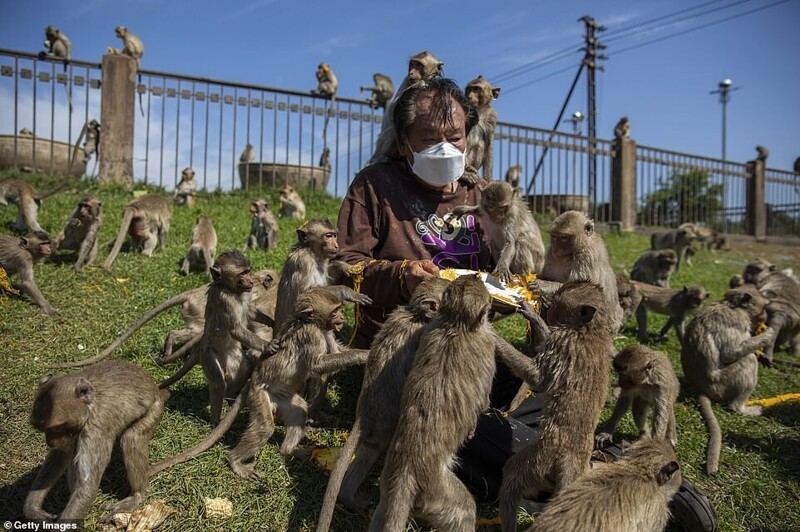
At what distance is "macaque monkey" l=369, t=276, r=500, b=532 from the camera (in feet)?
11.7

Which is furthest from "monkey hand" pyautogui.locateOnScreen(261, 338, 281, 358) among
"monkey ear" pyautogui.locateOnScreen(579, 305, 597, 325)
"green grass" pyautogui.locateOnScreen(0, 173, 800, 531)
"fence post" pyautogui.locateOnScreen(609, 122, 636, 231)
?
"fence post" pyautogui.locateOnScreen(609, 122, 636, 231)

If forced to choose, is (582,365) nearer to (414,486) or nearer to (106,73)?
(414,486)

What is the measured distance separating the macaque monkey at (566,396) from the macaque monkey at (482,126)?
15.3 ft

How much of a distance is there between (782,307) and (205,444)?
26.4 ft

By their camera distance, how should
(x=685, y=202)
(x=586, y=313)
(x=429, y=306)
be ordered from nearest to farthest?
(x=586, y=313) < (x=429, y=306) < (x=685, y=202)

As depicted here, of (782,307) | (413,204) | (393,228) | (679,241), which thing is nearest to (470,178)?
(413,204)

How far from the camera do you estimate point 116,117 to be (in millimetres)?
14438

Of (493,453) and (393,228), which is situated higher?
(393,228)

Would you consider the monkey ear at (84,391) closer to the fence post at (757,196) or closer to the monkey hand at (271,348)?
the monkey hand at (271,348)

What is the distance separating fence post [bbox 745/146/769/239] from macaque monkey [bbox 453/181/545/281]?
23.4 m

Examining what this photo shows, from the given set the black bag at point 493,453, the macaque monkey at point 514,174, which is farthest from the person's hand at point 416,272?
the macaque monkey at point 514,174

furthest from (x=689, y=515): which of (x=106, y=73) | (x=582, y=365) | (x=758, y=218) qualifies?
(x=758, y=218)

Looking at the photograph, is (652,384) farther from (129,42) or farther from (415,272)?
(129,42)

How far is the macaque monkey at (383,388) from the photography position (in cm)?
416
